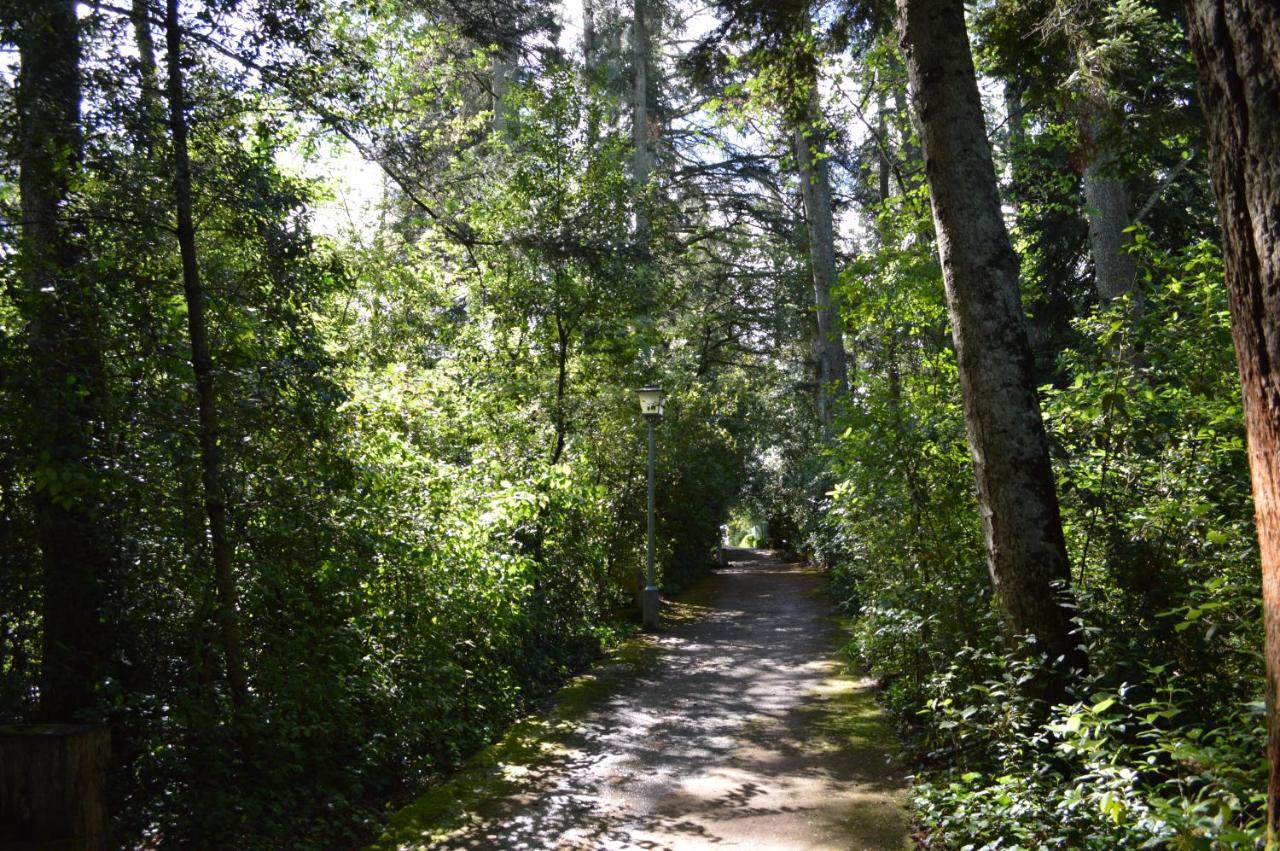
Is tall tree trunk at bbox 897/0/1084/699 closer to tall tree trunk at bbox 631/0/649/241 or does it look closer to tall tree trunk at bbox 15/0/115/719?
tall tree trunk at bbox 15/0/115/719

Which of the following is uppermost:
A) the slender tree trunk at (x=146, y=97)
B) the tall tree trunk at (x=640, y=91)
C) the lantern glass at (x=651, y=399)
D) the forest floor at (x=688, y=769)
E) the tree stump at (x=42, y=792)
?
the tall tree trunk at (x=640, y=91)

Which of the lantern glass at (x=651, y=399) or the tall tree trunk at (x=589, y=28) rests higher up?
the tall tree trunk at (x=589, y=28)

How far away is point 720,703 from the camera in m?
9.52

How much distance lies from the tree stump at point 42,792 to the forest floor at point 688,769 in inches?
66.7

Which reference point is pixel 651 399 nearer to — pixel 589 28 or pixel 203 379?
pixel 203 379

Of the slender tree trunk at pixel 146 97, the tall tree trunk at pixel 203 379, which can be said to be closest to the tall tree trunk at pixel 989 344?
the tall tree trunk at pixel 203 379

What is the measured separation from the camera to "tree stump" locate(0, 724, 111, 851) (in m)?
4.39

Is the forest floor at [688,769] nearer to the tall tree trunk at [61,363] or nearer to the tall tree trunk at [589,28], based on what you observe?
the tall tree trunk at [61,363]

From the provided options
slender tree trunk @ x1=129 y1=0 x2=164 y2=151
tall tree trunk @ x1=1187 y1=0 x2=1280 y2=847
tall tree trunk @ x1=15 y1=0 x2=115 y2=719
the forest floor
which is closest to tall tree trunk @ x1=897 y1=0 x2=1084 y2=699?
the forest floor

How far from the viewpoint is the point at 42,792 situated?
440 centimetres

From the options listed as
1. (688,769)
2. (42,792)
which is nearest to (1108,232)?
(688,769)

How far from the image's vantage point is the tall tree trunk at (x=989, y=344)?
534cm

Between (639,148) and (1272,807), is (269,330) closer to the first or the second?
(1272,807)

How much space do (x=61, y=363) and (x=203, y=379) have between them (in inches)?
28.9
